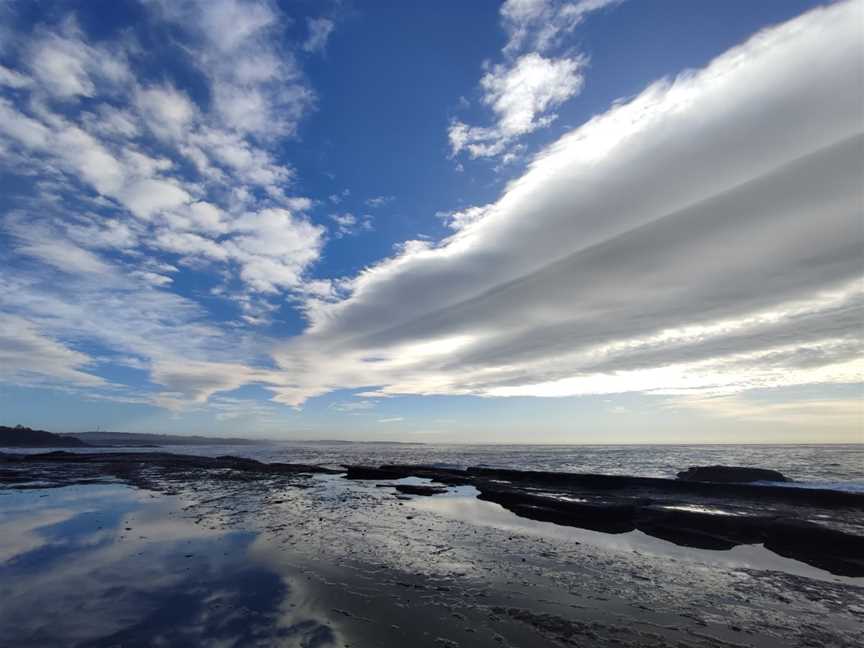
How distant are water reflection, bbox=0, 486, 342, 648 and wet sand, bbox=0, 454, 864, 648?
57mm

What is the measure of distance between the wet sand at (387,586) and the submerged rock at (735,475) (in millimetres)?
24478

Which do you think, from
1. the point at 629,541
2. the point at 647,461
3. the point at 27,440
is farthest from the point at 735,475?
the point at 27,440

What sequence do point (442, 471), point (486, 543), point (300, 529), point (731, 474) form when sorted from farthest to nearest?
point (442, 471) → point (731, 474) → point (300, 529) → point (486, 543)

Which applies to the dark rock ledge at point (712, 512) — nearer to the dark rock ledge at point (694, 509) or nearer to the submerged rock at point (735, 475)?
the dark rock ledge at point (694, 509)

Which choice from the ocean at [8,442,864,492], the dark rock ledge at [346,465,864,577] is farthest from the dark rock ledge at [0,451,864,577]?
the ocean at [8,442,864,492]

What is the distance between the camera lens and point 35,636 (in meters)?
8.54

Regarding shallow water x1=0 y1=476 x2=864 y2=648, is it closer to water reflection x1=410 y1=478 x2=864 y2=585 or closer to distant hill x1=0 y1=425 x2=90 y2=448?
water reflection x1=410 y1=478 x2=864 y2=585

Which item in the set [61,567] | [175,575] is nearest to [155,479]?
[61,567]

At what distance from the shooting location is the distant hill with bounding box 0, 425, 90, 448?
462 feet

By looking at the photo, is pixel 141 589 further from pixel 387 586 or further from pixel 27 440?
pixel 27 440

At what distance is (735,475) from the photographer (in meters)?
38.8

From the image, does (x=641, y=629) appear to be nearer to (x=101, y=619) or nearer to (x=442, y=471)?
(x=101, y=619)

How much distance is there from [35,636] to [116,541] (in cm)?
900

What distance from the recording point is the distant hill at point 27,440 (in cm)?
14075
